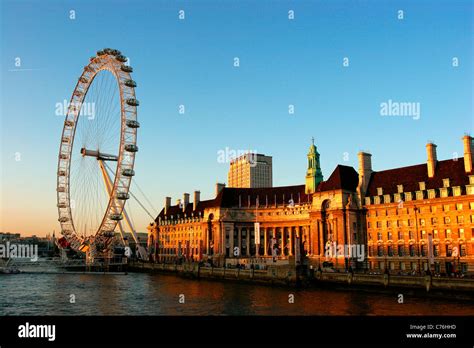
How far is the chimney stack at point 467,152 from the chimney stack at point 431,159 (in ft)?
23.2

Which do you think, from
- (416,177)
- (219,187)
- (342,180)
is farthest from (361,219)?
(219,187)

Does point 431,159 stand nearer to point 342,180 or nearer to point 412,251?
point 412,251

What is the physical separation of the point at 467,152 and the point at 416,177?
1162 centimetres

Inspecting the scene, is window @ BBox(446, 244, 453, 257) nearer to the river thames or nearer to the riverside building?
the riverside building

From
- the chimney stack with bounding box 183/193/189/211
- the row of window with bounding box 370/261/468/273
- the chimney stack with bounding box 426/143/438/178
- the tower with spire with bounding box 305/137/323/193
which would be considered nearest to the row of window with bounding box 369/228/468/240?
the row of window with bounding box 370/261/468/273

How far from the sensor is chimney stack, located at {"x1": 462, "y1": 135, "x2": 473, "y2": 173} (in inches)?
3219

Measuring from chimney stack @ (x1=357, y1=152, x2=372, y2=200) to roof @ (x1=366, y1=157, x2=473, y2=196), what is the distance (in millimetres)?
960

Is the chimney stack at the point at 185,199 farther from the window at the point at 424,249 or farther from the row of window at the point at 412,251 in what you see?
the window at the point at 424,249

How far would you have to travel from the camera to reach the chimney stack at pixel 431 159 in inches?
3501

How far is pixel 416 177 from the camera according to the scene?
91.6m

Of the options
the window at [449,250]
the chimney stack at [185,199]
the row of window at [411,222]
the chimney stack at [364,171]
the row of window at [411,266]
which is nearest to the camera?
the row of window at [411,266]

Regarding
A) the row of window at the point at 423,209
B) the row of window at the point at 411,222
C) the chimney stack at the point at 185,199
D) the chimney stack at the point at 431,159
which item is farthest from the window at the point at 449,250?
the chimney stack at the point at 185,199
